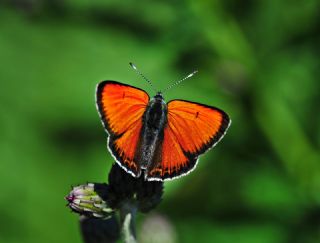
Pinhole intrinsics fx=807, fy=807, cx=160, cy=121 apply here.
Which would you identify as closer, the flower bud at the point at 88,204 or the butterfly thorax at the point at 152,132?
the butterfly thorax at the point at 152,132

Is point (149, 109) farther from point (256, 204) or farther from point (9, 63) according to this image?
point (9, 63)

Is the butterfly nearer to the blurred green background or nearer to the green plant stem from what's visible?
the green plant stem

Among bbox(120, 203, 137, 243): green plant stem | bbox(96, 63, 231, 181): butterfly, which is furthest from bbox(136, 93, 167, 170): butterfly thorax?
bbox(120, 203, 137, 243): green plant stem

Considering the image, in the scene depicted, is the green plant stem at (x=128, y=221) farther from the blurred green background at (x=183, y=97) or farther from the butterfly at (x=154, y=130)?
the blurred green background at (x=183, y=97)

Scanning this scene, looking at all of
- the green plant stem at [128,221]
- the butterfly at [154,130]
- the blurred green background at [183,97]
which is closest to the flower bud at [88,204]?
the green plant stem at [128,221]

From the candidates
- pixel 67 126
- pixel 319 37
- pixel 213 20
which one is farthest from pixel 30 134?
pixel 319 37

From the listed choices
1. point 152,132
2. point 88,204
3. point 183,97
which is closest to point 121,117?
point 152,132
